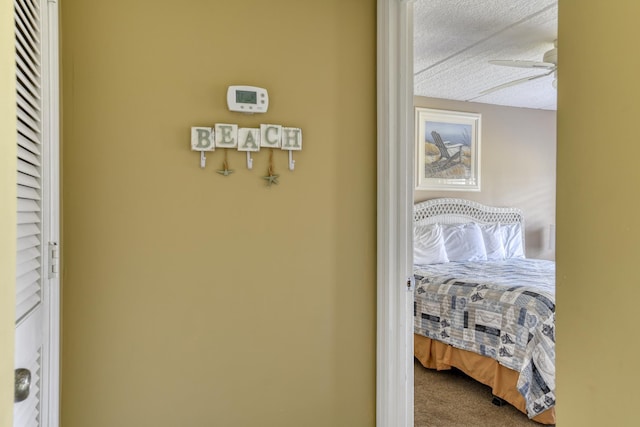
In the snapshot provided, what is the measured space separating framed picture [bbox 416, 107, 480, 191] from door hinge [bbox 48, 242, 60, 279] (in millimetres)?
3639

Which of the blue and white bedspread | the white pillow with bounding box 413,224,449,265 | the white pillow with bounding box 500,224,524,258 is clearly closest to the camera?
the blue and white bedspread

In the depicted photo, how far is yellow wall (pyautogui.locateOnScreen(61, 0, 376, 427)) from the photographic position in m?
1.42

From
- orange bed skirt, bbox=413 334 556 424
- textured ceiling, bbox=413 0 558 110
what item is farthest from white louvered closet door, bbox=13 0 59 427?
orange bed skirt, bbox=413 334 556 424

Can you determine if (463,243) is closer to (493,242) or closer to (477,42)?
(493,242)

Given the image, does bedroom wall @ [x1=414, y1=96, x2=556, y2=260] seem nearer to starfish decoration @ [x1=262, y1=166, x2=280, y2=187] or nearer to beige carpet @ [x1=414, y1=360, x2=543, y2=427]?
beige carpet @ [x1=414, y1=360, x2=543, y2=427]

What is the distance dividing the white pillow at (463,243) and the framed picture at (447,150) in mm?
502

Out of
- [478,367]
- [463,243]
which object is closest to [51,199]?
[478,367]

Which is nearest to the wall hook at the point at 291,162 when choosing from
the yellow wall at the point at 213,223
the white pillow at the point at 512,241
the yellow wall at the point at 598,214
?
the yellow wall at the point at 213,223

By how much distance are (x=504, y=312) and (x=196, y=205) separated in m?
2.13

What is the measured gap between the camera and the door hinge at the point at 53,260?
1.24 meters

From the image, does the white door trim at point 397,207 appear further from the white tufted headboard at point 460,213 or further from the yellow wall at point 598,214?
the white tufted headboard at point 460,213

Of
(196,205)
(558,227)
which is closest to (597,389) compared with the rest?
(558,227)

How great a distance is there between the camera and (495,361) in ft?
8.98

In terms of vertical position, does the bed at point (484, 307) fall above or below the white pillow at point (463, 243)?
below
